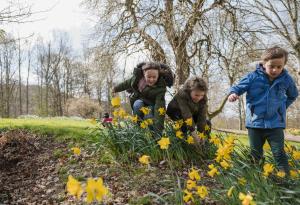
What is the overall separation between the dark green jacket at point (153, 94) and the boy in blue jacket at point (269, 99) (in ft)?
3.69

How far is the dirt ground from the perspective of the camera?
11.8ft

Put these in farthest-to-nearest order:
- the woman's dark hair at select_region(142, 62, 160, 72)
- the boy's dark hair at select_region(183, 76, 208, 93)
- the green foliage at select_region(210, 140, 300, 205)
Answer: the woman's dark hair at select_region(142, 62, 160, 72) < the boy's dark hair at select_region(183, 76, 208, 93) < the green foliage at select_region(210, 140, 300, 205)

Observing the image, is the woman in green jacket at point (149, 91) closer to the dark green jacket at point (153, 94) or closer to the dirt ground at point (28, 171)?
the dark green jacket at point (153, 94)

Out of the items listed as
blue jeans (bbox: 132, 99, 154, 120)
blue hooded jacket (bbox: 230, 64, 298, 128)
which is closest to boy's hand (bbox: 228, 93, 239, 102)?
blue hooded jacket (bbox: 230, 64, 298, 128)

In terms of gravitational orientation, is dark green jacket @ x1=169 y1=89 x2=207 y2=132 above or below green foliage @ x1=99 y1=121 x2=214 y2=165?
above

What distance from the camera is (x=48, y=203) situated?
3.35m

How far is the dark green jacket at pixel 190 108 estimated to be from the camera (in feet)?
13.4

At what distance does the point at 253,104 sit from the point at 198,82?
2.39 feet

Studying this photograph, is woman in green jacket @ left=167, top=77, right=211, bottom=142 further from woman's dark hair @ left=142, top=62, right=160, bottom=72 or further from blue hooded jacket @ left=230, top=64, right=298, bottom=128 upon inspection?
blue hooded jacket @ left=230, top=64, right=298, bottom=128

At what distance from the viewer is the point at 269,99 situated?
3391mm

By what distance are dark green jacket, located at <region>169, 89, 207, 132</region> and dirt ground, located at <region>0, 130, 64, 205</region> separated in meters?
1.68

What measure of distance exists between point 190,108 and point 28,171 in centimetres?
230

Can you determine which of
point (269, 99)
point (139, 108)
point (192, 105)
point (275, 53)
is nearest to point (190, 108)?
point (192, 105)

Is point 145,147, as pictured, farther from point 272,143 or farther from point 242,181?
point 242,181
